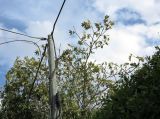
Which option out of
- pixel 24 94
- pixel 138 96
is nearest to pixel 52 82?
pixel 138 96

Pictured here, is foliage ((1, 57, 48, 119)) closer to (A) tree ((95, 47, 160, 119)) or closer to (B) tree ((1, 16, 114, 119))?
(B) tree ((1, 16, 114, 119))

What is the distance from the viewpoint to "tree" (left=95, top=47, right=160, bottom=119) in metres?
7.47

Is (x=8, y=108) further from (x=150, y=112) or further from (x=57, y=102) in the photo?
(x=150, y=112)

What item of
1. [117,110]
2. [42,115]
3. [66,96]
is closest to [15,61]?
[42,115]

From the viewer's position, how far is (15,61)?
26.8 metres

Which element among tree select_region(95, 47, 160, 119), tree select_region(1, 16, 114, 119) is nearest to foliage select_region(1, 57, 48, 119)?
tree select_region(1, 16, 114, 119)

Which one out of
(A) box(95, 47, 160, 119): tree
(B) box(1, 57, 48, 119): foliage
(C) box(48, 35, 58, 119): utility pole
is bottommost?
(A) box(95, 47, 160, 119): tree

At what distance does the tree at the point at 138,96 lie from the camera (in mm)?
7469

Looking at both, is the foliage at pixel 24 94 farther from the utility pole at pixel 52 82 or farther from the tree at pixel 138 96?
the tree at pixel 138 96

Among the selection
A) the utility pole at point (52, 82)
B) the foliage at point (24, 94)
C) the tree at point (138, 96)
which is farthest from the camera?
the foliage at point (24, 94)

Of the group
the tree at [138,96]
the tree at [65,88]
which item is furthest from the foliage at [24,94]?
the tree at [138,96]

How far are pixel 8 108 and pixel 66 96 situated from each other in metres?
6.05

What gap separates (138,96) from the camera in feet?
25.4

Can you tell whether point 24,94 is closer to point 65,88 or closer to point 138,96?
point 65,88
